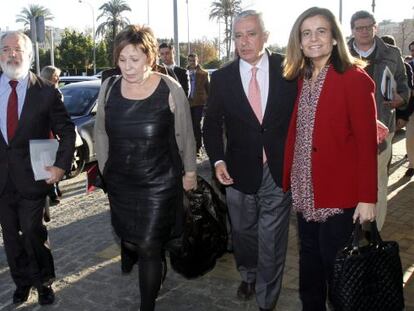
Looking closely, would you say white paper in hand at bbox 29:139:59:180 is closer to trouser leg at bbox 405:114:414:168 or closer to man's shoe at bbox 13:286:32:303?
man's shoe at bbox 13:286:32:303

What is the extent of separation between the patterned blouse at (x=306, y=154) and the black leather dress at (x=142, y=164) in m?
0.84

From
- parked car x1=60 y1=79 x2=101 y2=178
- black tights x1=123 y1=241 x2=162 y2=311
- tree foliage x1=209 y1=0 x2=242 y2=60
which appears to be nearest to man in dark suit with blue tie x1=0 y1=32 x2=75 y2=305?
black tights x1=123 y1=241 x2=162 y2=311

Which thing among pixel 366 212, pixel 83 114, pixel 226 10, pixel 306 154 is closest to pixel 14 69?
pixel 306 154

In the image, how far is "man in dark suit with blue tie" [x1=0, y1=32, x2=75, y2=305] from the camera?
11.7 ft

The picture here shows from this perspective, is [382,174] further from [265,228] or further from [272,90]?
[272,90]

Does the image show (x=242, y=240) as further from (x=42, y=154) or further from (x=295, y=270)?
(x=42, y=154)

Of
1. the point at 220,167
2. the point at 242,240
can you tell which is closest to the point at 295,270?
the point at 242,240

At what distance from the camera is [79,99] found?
30.5 ft

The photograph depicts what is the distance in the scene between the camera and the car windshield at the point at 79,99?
29.6ft

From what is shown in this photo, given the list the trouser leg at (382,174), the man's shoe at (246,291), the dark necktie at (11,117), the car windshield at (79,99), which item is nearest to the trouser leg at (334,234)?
the man's shoe at (246,291)

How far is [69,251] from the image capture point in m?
4.95

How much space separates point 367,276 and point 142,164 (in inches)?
59.2

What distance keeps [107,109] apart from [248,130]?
945 mm

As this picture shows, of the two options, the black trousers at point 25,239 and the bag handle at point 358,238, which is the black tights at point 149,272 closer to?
the black trousers at point 25,239
